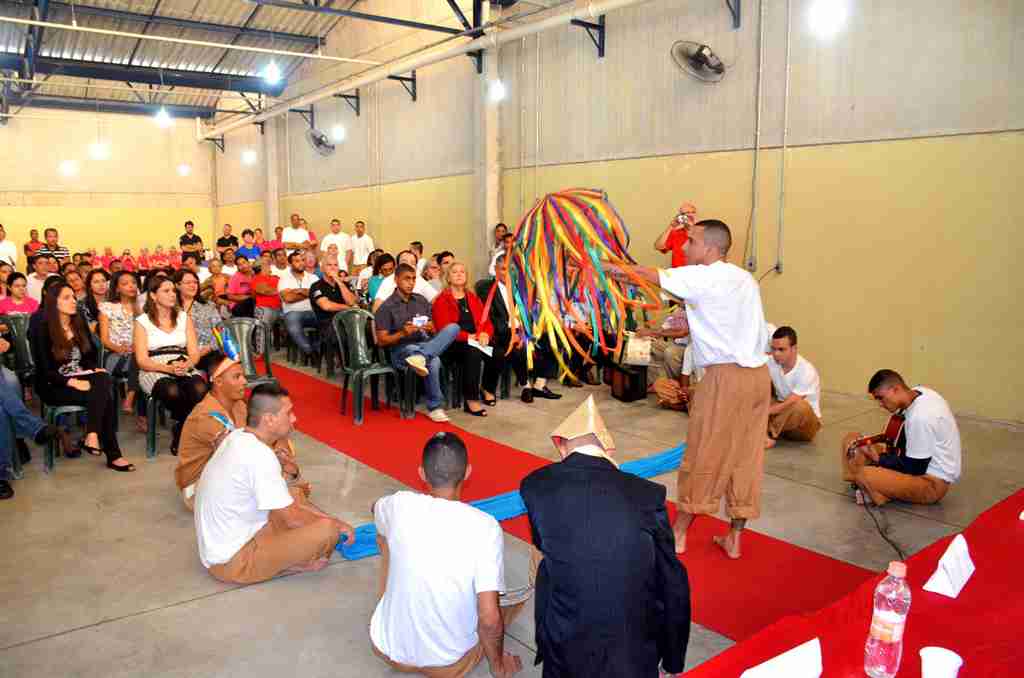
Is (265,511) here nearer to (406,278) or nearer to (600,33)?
(406,278)

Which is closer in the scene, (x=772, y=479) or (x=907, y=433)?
(x=907, y=433)

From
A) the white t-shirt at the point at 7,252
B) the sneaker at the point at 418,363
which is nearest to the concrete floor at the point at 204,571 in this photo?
the sneaker at the point at 418,363

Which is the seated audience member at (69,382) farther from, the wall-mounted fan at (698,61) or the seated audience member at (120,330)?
the wall-mounted fan at (698,61)

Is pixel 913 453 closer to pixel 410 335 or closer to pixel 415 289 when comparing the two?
pixel 410 335

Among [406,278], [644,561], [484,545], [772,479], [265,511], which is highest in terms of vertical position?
[406,278]

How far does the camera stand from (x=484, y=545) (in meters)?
2.44

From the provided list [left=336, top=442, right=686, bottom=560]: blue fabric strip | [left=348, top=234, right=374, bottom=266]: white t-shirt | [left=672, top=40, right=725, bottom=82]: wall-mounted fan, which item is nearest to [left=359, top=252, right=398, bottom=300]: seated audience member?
[left=672, top=40, right=725, bottom=82]: wall-mounted fan

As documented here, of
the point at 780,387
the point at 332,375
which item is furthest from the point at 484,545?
the point at 332,375

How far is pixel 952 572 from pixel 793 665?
773 millimetres

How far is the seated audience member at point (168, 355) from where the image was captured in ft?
17.4

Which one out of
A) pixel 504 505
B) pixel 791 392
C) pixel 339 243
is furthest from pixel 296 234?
pixel 504 505

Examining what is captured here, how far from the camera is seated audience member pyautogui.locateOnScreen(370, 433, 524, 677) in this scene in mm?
2449

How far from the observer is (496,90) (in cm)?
1005

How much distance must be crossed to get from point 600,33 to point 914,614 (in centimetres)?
835
